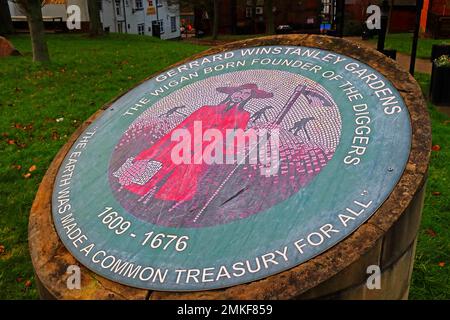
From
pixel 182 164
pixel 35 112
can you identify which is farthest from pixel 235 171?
pixel 35 112

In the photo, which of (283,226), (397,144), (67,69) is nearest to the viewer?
(283,226)

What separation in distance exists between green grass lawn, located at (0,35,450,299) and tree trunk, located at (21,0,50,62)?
1.35ft

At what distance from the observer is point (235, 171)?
259 centimetres

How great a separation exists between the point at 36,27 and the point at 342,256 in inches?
418

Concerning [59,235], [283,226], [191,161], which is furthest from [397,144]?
[59,235]

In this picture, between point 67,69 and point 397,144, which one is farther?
point 67,69

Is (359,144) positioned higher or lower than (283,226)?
higher

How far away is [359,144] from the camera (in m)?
2.45

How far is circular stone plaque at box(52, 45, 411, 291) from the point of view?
2137mm

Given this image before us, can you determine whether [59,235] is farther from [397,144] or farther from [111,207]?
[397,144]

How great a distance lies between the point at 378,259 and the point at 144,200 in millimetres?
1311

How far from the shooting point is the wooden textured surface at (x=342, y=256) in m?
1.93
